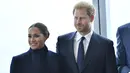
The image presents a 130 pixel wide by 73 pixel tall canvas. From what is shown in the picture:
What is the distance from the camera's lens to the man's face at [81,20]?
86.5 inches

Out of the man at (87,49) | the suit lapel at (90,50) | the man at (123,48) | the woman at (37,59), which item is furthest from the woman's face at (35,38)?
the man at (123,48)

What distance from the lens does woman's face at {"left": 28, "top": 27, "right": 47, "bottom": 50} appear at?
7.17 feet

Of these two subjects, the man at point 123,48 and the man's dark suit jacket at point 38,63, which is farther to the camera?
the man at point 123,48

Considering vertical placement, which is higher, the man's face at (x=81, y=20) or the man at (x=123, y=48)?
the man's face at (x=81, y=20)

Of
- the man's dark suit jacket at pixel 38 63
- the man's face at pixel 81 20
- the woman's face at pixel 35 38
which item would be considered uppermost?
the man's face at pixel 81 20

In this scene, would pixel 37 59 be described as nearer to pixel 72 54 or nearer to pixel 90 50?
pixel 72 54

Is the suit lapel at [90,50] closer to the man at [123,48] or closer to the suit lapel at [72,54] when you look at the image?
the suit lapel at [72,54]

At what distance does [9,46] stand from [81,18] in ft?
3.50

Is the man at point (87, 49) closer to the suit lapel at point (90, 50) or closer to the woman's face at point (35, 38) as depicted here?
the suit lapel at point (90, 50)

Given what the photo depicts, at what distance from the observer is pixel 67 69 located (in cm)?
225

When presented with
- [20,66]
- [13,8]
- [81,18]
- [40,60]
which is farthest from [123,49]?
[13,8]

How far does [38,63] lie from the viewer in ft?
7.24

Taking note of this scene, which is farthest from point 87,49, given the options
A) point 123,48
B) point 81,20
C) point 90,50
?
point 123,48

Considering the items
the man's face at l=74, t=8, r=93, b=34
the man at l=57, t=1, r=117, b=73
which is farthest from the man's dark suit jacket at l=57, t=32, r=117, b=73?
the man's face at l=74, t=8, r=93, b=34
